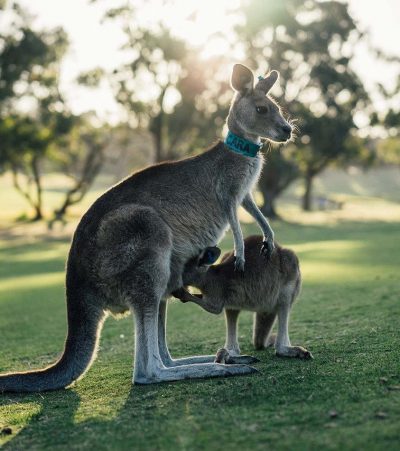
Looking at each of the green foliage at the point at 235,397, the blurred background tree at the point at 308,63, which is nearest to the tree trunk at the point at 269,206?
the blurred background tree at the point at 308,63

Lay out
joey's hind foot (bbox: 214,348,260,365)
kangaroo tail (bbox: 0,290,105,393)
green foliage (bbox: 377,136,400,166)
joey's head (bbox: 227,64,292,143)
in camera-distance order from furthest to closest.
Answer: green foliage (bbox: 377,136,400,166), joey's head (bbox: 227,64,292,143), joey's hind foot (bbox: 214,348,260,365), kangaroo tail (bbox: 0,290,105,393)

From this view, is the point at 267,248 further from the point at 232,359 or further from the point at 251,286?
the point at 232,359

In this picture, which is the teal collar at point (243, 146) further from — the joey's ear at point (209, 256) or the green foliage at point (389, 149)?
the green foliage at point (389, 149)

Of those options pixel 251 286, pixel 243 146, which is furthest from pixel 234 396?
pixel 243 146

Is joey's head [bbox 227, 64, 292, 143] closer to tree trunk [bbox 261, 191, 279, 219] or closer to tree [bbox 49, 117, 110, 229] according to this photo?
tree trunk [bbox 261, 191, 279, 219]

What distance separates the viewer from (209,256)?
19.9ft

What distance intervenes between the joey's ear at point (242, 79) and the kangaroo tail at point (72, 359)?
7.41 feet

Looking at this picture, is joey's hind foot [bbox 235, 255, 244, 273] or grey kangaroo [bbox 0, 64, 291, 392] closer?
grey kangaroo [bbox 0, 64, 291, 392]

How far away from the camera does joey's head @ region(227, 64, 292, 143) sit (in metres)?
6.18

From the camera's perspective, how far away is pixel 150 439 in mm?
4043

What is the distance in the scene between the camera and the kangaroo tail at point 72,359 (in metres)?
5.60

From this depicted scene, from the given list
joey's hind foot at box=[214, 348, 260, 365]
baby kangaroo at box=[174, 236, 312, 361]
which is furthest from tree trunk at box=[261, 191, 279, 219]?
joey's hind foot at box=[214, 348, 260, 365]

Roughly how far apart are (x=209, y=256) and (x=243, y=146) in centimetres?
102

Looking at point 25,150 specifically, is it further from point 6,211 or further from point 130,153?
point 130,153
